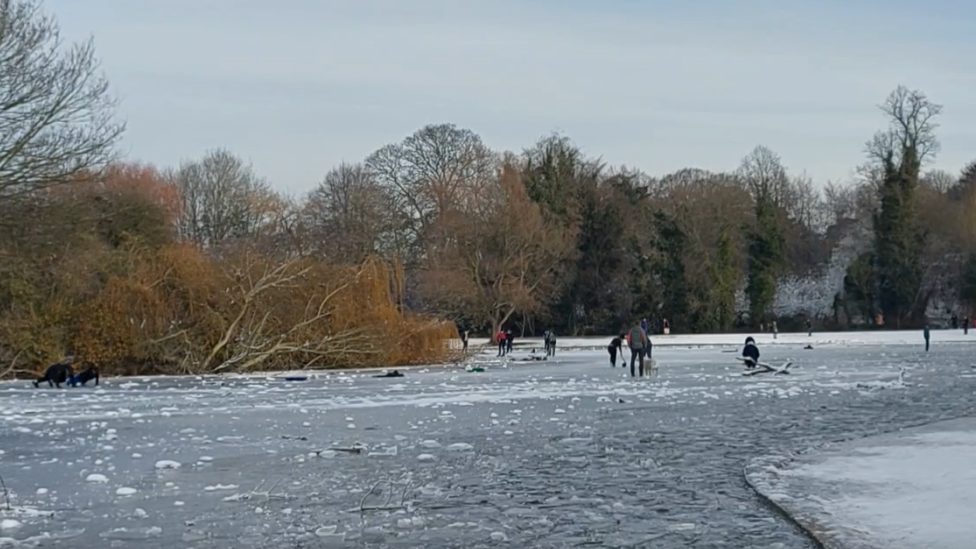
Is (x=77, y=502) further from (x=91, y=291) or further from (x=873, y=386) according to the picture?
(x=91, y=291)

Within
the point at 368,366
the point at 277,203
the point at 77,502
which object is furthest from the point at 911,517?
the point at 277,203

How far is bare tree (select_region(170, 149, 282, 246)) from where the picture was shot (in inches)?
2477

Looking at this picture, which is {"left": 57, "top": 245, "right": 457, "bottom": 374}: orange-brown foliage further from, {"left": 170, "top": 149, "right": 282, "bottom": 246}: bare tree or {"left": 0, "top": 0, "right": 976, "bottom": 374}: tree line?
{"left": 170, "top": 149, "right": 282, "bottom": 246}: bare tree

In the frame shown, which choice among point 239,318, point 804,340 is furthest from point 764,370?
point 804,340

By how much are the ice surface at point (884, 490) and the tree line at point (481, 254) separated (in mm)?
24047

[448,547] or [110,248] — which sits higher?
[110,248]

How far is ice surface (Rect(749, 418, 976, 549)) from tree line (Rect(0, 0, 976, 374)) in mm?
24047

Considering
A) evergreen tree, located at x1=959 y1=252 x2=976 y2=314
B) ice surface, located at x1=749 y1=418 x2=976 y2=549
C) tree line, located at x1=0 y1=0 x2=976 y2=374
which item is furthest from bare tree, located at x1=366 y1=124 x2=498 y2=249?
ice surface, located at x1=749 y1=418 x2=976 y2=549

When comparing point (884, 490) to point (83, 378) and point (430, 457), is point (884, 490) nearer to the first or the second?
point (430, 457)

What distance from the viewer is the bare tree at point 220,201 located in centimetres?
6291

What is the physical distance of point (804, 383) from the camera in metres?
24.2

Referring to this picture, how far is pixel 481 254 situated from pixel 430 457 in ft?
149

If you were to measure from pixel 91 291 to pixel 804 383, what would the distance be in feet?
70.4

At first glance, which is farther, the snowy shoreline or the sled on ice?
the snowy shoreline
